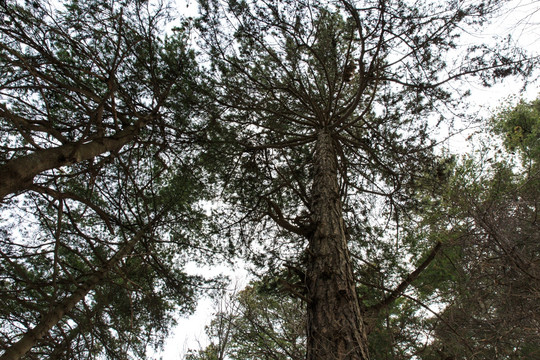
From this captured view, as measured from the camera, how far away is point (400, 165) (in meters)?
5.24

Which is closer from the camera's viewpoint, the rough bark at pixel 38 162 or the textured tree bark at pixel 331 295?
the rough bark at pixel 38 162

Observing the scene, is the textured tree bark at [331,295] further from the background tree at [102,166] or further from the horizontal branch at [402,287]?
the background tree at [102,166]

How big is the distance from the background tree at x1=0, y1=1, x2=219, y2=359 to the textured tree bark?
5.14 feet

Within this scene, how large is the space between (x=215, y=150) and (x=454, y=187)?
4.00 m

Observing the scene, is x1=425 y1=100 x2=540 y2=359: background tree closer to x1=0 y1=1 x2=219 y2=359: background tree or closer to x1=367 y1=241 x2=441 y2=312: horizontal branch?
x1=367 y1=241 x2=441 y2=312: horizontal branch

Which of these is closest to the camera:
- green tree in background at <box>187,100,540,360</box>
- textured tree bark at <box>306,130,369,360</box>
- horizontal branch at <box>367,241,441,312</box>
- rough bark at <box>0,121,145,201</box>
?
rough bark at <box>0,121,145,201</box>

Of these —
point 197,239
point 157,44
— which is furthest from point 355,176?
point 157,44

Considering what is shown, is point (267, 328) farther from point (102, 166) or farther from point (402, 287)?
point (102, 166)

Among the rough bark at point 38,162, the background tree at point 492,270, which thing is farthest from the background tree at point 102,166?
the background tree at point 492,270

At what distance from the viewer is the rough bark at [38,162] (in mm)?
1844

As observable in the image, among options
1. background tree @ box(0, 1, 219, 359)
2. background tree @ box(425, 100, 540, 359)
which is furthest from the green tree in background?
Answer: background tree @ box(0, 1, 219, 359)

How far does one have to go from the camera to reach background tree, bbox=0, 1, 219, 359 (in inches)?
109

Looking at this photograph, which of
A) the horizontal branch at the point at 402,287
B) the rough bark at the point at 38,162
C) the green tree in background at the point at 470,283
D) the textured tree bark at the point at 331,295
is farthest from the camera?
the green tree in background at the point at 470,283

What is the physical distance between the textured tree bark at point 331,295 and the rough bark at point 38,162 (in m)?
2.29
